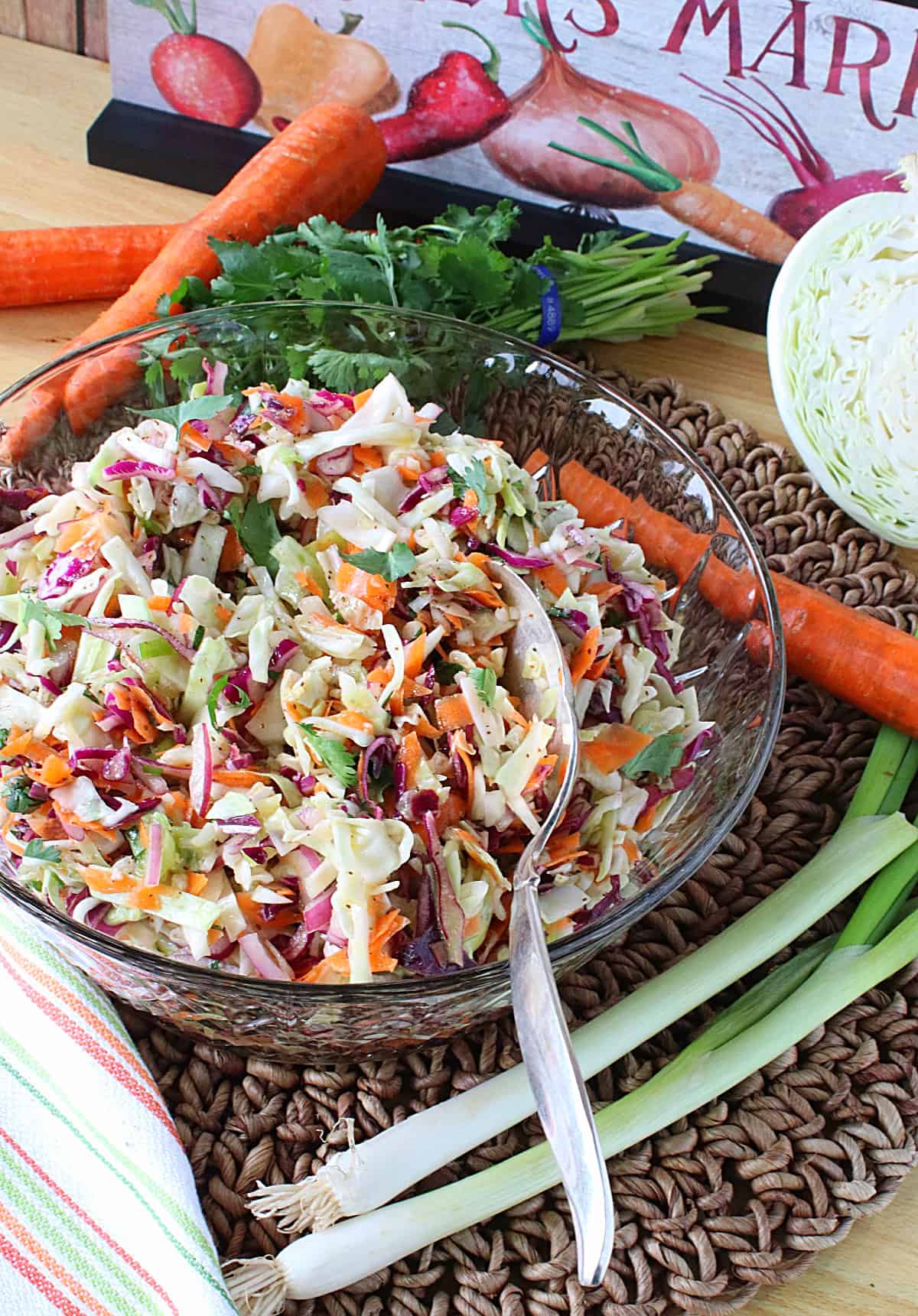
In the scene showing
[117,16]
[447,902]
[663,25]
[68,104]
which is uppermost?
[663,25]

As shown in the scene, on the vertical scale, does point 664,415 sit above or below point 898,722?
above

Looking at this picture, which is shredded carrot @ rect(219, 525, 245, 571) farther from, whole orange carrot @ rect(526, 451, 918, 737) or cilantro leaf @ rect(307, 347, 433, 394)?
whole orange carrot @ rect(526, 451, 918, 737)

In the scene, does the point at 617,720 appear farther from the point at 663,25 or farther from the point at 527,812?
the point at 663,25

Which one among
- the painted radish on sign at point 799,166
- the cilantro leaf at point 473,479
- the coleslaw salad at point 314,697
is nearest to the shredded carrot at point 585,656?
the coleslaw salad at point 314,697

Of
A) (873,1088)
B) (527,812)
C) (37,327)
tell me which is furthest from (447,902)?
(37,327)

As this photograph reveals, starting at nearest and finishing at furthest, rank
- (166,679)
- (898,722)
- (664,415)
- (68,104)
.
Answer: (166,679) → (898,722) → (664,415) → (68,104)

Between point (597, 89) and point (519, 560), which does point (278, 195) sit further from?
point (519, 560)

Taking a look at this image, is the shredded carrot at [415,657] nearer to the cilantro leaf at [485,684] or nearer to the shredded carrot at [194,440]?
the cilantro leaf at [485,684]
